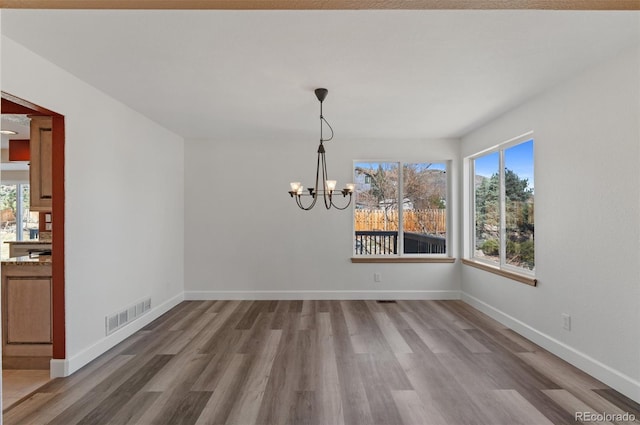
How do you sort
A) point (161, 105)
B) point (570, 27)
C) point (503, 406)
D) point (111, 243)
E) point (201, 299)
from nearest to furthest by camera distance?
point (570, 27), point (503, 406), point (111, 243), point (161, 105), point (201, 299)

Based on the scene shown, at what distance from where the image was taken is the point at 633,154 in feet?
7.76

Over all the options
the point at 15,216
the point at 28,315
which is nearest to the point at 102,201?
the point at 28,315

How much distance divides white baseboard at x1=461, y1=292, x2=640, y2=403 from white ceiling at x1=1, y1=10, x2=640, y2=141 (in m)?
2.41

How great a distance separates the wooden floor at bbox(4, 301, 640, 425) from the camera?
2.21 metres

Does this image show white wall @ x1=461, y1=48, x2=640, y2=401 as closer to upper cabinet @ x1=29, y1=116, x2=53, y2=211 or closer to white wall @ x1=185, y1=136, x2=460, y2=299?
white wall @ x1=185, y1=136, x2=460, y2=299

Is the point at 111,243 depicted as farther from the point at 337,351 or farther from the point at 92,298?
the point at 337,351

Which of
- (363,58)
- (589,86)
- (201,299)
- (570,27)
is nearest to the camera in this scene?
(570,27)

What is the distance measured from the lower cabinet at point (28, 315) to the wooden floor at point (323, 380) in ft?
1.41

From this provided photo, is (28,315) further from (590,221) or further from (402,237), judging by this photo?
(590,221)

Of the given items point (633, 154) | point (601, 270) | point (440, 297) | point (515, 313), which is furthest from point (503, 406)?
point (440, 297)

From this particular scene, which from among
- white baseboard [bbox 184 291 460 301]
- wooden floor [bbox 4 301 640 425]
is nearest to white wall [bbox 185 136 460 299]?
white baseboard [bbox 184 291 460 301]

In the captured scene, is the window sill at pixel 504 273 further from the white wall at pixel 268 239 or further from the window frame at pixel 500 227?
the white wall at pixel 268 239

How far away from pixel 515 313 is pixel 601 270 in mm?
1305

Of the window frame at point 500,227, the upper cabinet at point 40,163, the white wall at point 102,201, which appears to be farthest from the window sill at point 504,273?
the upper cabinet at point 40,163
